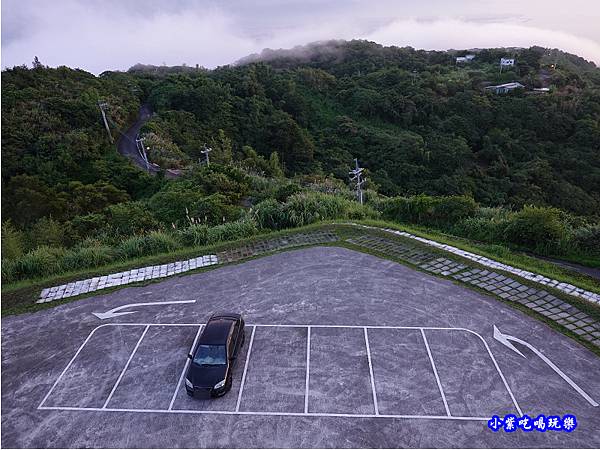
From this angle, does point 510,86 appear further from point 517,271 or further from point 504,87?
point 517,271

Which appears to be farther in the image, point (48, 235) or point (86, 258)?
point (48, 235)

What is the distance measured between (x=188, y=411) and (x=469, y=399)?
6.34 metres

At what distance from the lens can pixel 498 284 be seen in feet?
42.9

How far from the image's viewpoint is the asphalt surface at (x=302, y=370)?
8.70 m

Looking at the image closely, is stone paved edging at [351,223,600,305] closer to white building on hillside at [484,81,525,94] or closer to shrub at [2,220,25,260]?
shrub at [2,220,25,260]

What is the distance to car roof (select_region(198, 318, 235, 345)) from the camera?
10.1m

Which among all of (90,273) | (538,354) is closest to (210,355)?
(90,273)

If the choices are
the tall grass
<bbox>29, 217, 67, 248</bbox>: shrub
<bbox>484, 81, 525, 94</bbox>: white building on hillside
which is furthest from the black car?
<bbox>484, 81, 525, 94</bbox>: white building on hillside

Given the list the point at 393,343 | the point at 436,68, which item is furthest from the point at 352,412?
the point at 436,68

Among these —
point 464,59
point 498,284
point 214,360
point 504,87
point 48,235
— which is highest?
point 464,59

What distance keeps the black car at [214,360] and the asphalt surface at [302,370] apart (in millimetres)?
335

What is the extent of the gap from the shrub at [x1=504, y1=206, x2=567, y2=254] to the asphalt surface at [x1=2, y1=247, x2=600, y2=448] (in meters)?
5.03

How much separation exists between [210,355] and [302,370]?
2.29 metres

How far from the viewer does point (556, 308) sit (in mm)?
11883
